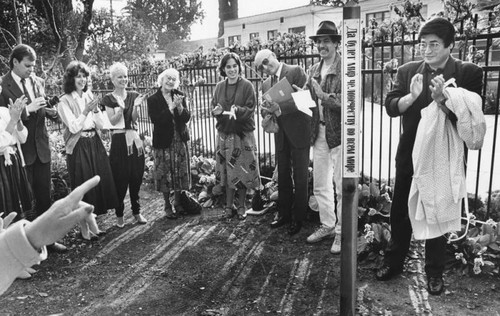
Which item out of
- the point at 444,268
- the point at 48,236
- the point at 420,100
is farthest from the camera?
the point at 444,268

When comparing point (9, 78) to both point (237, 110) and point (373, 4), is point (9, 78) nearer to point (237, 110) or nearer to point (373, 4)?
point (237, 110)

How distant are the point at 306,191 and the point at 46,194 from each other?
9.00 ft

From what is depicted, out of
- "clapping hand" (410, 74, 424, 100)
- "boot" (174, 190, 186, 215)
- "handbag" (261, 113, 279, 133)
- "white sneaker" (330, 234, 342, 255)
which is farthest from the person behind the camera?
"boot" (174, 190, 186, 215)

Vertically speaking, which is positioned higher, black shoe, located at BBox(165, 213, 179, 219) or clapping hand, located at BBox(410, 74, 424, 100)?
clapping hand, located at BBox(410, 74, 424, 100)

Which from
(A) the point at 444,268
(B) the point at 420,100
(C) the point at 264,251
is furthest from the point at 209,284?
(B) the point at 420,100

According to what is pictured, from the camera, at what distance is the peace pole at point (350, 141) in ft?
8.66

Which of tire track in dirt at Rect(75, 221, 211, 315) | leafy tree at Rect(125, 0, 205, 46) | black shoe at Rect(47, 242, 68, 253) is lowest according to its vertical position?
tire track in dirt at Rect(75, 221, 211, 315)

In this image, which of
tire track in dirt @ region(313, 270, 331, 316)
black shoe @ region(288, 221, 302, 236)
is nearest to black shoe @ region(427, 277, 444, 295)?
tire track in dirt @ region(313, 270, 331, 316)

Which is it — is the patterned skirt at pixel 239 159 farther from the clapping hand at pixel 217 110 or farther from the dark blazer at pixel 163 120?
the dark blazer at pixel 163 120

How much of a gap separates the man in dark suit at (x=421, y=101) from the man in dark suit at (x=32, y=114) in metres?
3.30

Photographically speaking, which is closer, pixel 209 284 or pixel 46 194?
pixel 209 284

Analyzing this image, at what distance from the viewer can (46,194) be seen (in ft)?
15.5

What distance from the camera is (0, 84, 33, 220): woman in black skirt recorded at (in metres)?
4.04

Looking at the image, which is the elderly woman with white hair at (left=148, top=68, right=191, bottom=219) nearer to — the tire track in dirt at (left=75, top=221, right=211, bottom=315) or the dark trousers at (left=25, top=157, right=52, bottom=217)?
the tire track in dirt at (left=75, top=221, right=211, bottom=315)
